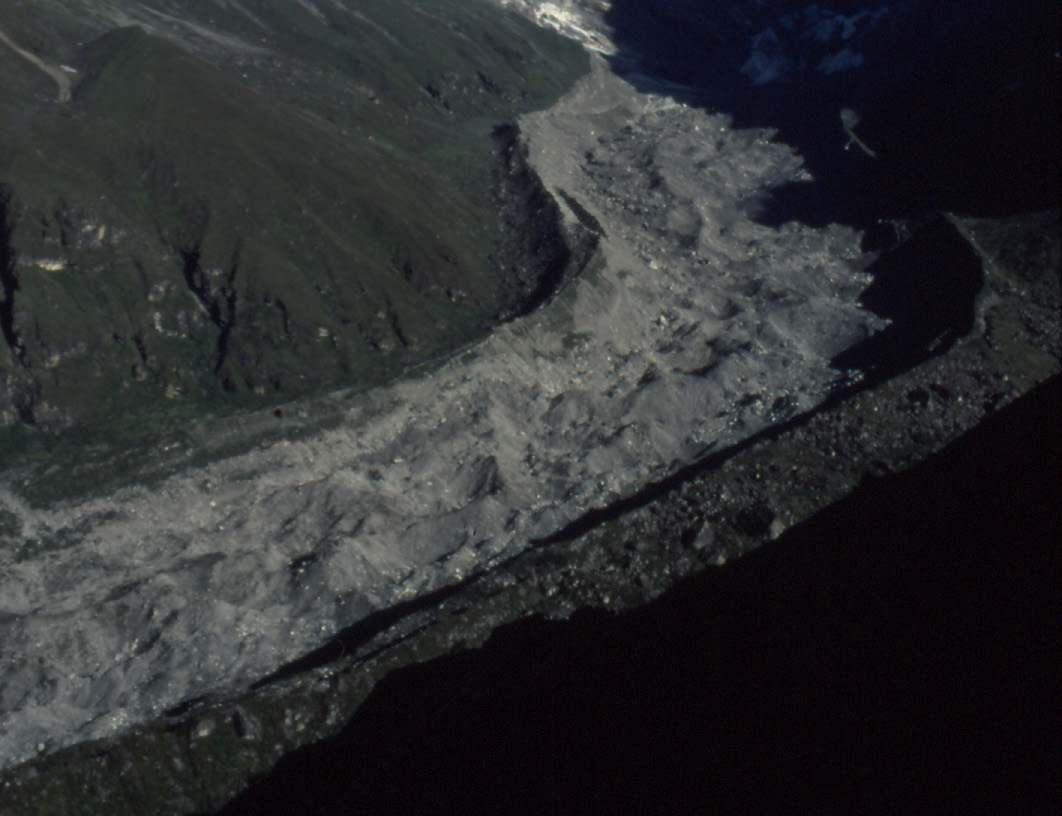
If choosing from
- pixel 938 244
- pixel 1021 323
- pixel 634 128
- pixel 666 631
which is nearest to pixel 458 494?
pixel 666 631

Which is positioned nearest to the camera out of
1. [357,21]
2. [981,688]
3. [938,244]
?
[981,688]

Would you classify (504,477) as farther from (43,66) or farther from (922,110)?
(922,110)

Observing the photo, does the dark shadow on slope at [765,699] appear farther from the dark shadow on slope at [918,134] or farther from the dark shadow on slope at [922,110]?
the dark shadow on slope at [922,110]

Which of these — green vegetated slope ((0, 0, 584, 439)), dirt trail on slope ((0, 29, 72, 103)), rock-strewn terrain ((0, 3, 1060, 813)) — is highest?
rock-strewn terrain ((0, 3, 1060, 813))

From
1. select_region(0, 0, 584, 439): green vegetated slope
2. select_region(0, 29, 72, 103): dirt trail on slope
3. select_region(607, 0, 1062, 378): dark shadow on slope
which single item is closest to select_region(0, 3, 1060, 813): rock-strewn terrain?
select_region(607, 0, 1062, 378): dark shadow on slope

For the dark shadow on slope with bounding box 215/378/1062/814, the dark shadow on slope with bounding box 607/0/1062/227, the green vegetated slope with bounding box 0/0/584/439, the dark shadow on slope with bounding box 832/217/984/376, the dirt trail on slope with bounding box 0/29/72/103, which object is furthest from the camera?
the dark shadow on slope with bounding box 607/0/1062/227

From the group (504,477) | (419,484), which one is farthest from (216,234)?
(504,477)

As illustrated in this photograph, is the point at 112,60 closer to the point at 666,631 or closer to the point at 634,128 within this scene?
the point at 634,128

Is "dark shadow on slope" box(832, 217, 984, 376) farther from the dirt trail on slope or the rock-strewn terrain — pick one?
the dirt trail on slope
